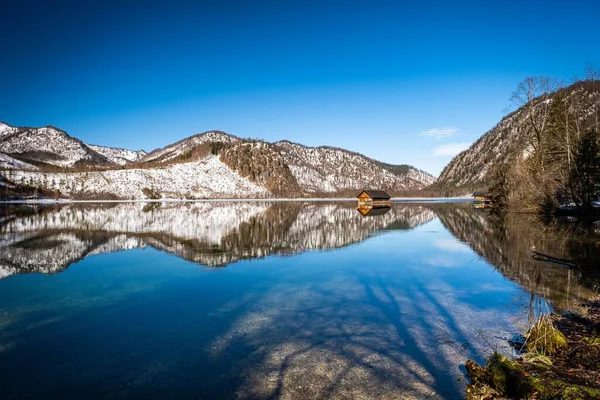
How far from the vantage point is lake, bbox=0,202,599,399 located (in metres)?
7.35

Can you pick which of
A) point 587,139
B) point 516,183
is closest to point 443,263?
point 587,139

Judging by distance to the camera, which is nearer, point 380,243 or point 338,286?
point 338,286

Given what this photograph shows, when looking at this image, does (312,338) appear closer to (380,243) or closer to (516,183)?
(380,243)

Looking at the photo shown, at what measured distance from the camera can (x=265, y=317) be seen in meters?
11.4

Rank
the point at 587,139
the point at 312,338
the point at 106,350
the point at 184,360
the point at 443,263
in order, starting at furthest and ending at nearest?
the point at 587,139 < the point at 443,263 < the point at 312,338 < the point at 106,350 < the point at 184,360

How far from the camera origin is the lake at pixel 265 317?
7.35 metres

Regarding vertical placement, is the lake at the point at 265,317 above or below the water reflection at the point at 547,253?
below

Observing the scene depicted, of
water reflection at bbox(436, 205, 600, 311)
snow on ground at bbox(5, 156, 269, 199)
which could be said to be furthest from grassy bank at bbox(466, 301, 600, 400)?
snow on ground at bbox(5, 156, 269, 199)

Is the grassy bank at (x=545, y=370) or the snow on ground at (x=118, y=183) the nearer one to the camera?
the grassy bank at (x=545, y=370)

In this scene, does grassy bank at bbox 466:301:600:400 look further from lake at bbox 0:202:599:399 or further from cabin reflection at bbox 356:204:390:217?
cabin reflection at bbox 356:204:390:217

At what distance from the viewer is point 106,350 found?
29.3 ft

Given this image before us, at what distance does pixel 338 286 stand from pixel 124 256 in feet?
47.9

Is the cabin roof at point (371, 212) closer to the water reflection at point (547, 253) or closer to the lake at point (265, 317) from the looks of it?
the water reflection at point (547, 253)

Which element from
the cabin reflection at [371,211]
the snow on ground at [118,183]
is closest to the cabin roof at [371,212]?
the cabin reflection at [371,211]
